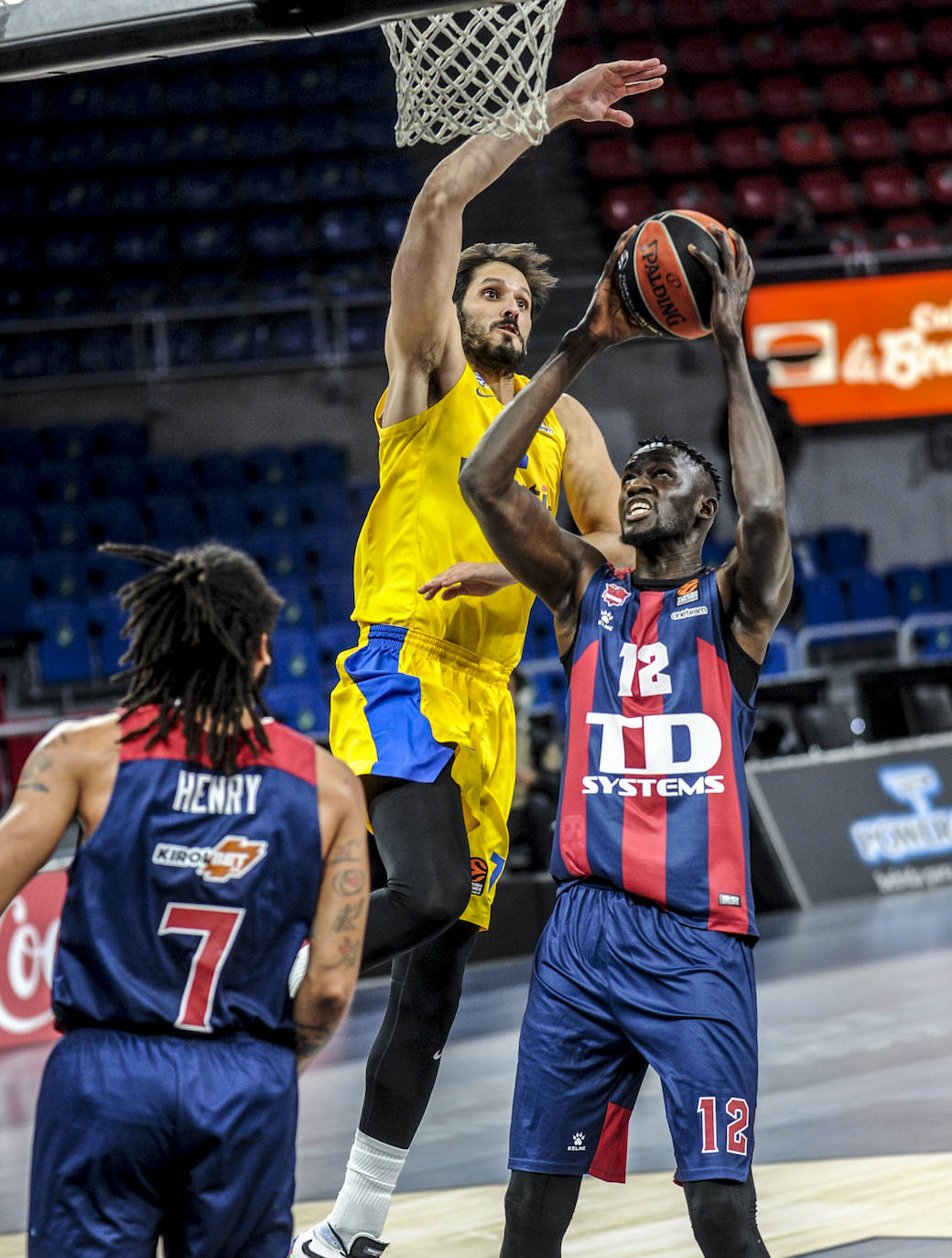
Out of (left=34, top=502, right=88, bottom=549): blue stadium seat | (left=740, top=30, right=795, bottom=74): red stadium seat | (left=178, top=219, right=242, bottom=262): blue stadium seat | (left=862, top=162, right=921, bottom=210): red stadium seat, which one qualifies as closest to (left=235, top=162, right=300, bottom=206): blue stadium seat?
(left=178, top=219, right=242, bottom=262): blue stadium seat

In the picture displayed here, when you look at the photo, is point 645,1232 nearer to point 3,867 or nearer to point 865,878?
point 3,867

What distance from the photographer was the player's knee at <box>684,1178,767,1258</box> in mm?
3057

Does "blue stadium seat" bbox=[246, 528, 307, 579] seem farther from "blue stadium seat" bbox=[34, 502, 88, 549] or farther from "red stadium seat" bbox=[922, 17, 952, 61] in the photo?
"red stadium seat" bbox=[922, 17, 952, 61]

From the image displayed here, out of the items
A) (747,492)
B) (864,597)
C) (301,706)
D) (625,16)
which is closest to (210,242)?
(625,16)

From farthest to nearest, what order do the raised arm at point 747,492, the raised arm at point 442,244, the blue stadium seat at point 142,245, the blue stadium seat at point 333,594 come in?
the blue stadium seat at point 142,245, the blue stadium seat at point 333,594, the raised arm at point 442,244, the raised arm at point 747,492

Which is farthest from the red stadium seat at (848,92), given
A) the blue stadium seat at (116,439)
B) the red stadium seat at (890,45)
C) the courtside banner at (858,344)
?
the blue stadium seat at (116,439)

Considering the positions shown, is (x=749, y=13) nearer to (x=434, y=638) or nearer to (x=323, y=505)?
(x=323, y=505)

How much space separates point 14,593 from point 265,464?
8.15ft

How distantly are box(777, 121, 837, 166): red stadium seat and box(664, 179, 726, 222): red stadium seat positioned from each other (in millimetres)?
1060

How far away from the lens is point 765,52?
17.7 meters

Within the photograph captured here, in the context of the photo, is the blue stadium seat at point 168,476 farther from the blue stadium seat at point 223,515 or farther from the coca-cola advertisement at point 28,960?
the coca-cola advertisement at point 28,960

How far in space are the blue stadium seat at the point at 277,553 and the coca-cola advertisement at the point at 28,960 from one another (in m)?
4.47

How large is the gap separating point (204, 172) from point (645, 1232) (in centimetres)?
1290

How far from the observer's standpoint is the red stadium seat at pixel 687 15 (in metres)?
17.7
